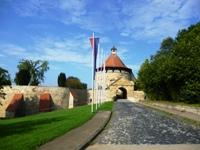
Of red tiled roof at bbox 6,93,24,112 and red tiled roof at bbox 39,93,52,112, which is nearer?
red tiled roof at bbox 6,93,24,112

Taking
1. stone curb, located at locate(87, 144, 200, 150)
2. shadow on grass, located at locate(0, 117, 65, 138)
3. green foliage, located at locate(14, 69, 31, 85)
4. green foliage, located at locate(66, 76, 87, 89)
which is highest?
green foliage, located at locate(66, 76, 87, 89)

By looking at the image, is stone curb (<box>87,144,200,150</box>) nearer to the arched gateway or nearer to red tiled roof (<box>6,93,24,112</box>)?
red tiled roof (<box>6,93,24,112</box>)

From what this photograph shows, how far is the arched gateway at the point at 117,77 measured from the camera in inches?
3327

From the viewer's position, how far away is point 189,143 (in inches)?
487

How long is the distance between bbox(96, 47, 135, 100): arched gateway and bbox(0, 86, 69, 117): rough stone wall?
59.0ft

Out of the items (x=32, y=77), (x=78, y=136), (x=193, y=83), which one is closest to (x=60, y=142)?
(x=78, y=136)

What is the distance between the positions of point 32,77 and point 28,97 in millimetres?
30280

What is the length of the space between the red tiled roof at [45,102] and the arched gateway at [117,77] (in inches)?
834

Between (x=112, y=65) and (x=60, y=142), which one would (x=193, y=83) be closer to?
(x=60, y=142)

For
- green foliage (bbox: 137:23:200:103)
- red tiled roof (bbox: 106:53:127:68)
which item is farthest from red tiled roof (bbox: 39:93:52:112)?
red tiled roof (bbox: 106:53:127:68)

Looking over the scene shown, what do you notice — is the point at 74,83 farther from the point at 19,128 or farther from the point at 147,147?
the point at 147,147

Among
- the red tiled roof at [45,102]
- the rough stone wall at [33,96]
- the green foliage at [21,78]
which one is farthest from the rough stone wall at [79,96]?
the green foliage at [21,78]

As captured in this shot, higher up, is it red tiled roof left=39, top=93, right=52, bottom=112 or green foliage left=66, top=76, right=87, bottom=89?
green foliage left=66, top=76, right=87, bottom=89

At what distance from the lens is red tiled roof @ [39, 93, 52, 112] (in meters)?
63.6
